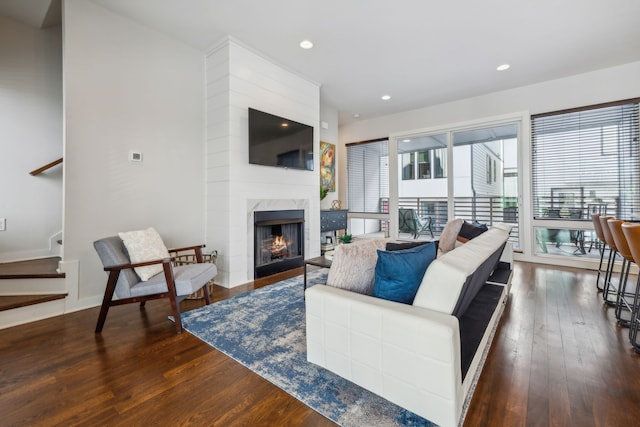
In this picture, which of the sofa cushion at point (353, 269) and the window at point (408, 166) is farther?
the window at point (408, 166)

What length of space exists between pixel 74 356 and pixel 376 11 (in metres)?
3.89

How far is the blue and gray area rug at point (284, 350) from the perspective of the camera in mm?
1405

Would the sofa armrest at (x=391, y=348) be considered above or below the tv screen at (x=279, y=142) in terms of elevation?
below

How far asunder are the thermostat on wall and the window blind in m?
4.50

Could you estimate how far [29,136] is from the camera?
311cm

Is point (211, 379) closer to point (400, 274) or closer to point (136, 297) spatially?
point (136, 297)

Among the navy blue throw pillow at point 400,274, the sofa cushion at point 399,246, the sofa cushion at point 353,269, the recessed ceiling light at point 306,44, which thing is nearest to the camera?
the navy blue throw pillow at point 400,274

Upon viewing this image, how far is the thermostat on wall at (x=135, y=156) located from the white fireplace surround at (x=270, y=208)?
1289 millimetres

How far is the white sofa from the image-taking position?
46.9 inches

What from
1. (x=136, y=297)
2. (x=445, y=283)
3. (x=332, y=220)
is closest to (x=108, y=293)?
(x=136, y=297)

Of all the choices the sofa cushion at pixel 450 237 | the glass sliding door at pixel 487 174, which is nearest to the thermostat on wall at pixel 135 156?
the sofa cushion at pixel 450 237

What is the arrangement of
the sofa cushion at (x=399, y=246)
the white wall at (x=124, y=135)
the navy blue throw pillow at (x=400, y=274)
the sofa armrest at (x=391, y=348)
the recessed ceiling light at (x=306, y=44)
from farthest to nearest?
the recessed ceiling light at (x=306, y=44) < the white wall at (x=124, y=135) < the sofa cushion at (x=399, y=246) < the navy blue throw pillow at (x=400, y=274) < the sofa armrest at (x=391, y=348)

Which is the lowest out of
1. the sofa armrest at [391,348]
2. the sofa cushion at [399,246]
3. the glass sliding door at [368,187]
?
the sofa armrest at [391,348]

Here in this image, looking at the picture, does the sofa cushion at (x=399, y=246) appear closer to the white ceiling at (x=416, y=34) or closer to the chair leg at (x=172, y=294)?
the chair leg at (x=172, y=294)
